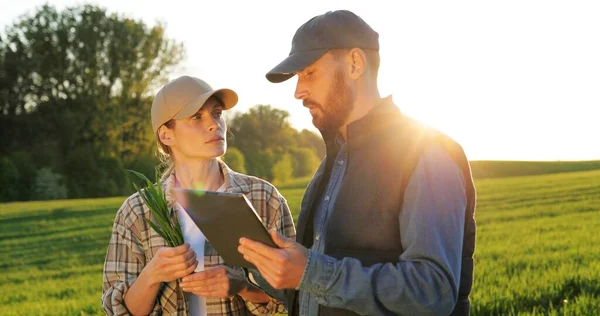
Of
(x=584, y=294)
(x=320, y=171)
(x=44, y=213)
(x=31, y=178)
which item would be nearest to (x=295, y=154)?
(x=31, y=178)

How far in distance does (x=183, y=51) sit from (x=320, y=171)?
37457 millimetres

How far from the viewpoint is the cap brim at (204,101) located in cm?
354

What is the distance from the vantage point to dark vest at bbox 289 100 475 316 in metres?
2.52

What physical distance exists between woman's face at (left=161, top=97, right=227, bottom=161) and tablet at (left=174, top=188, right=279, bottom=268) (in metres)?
0.90

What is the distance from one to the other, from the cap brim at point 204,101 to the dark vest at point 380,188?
921mm

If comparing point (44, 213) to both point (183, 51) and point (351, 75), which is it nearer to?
point (183, 51)

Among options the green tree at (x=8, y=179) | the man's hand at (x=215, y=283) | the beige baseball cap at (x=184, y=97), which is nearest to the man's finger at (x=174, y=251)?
the man's hand at (x=215, y=283)

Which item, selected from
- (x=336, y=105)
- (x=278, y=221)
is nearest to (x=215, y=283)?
(x=278, y=221)

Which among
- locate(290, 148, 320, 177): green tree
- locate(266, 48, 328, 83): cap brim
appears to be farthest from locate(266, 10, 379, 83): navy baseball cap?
locate(290, 148, 320, 177): green tree

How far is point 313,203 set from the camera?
290cm

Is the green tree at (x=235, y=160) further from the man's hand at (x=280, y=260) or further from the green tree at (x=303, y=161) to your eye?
the man's hand at (x=280, y=260)

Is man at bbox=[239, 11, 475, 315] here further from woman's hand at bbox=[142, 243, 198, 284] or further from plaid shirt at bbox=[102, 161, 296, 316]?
plaid shirt at bbox=[102, 161, 296, 316]

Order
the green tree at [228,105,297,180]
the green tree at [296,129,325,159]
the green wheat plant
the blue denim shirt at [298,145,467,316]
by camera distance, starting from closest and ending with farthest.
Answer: the blue denim shirt at [298,145,467,316]
the green wheat plant
the green tree at [228,105,297,180]
the green tree at [296,129,325,159]

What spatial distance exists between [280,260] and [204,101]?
134 centimetres
